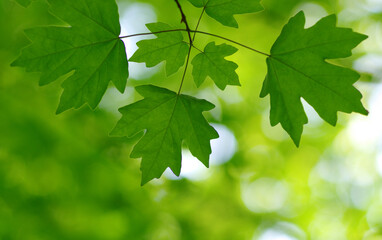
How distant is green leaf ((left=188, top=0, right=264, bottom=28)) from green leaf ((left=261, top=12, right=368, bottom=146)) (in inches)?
11.5

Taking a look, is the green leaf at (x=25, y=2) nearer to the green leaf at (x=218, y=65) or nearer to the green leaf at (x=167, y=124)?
the green leaf at (x=167, y=124)

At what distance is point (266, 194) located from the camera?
11.5m

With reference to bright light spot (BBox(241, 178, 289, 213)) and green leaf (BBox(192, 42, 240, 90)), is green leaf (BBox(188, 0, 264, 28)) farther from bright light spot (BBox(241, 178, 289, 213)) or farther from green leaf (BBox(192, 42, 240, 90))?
bright light spot (BBox(241, 178, 289, 213))

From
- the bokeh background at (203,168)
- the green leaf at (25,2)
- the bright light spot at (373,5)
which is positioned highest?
the bright light spot at (373,5)

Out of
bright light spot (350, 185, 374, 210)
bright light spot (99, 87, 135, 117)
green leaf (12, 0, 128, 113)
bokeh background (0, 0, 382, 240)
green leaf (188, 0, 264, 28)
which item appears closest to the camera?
green leaf (12, 0, 128, 113)

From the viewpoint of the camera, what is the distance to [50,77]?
6.60 ft

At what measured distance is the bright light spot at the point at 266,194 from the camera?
10.9 m

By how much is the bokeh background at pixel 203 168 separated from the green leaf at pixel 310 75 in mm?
3797

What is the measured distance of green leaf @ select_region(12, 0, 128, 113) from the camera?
198 centimetres

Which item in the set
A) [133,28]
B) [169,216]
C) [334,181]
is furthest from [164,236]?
[334,181]

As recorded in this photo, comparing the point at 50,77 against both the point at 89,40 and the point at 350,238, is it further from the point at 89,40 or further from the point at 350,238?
the point at 350,238

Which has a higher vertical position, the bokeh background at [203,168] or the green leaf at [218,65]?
the bokeh background at [203,168]

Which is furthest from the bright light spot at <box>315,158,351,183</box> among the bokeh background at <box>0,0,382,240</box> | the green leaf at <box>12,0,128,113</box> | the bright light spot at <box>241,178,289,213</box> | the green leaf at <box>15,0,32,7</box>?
the green leaf at <box>15,0,32,7</box>

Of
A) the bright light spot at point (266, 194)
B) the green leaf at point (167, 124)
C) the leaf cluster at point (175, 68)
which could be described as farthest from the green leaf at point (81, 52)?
the bright light spot at point (266, 194)
